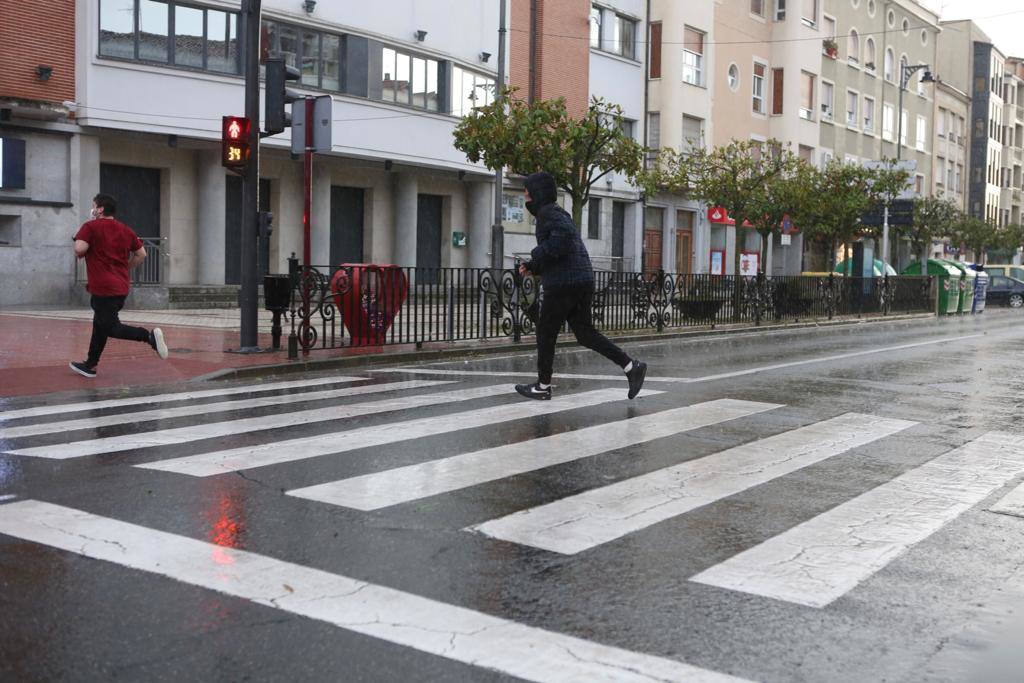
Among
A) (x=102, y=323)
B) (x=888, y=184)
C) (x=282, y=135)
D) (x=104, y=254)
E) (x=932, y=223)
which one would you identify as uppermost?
(x=282, y=135)

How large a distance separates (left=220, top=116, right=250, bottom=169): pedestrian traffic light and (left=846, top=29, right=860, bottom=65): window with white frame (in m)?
44.6

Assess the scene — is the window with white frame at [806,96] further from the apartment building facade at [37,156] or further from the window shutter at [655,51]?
→ the apartment building facade at [37,156]

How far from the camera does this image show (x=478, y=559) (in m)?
4.46

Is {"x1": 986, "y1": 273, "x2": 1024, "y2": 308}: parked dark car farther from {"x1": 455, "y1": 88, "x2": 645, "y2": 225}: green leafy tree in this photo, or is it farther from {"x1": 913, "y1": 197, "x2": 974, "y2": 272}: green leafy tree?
{"x1": 455, "y1": 88, "x2": 645, "y2": 225}: green leafy tree

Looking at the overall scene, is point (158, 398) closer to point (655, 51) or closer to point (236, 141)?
point (236, 141)

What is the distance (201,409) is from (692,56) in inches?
1373

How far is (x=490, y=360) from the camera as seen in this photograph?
45.7 ft

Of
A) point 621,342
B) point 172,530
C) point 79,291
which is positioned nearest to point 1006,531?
point 172,530

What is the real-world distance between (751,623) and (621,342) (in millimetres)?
14068

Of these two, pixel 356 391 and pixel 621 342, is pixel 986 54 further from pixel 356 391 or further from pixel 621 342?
pixel 356 391

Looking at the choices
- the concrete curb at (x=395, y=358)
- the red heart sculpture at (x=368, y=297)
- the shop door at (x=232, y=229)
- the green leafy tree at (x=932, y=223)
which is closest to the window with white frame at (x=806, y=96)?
the green leafy tree at (x=932, y=223)

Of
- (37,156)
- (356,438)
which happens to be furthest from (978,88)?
(356,438)

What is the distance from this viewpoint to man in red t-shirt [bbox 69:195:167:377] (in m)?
10.4

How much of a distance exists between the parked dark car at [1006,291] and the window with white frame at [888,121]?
10.2 m
